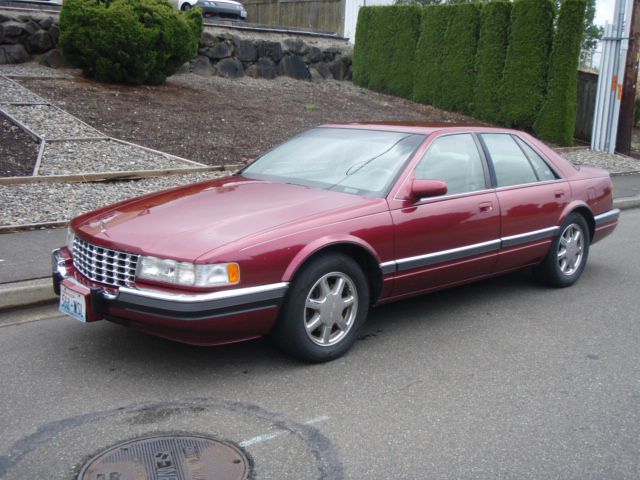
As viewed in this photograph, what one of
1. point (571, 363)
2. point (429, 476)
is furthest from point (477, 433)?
point (571, 363)

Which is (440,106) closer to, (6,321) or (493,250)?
(493,250)

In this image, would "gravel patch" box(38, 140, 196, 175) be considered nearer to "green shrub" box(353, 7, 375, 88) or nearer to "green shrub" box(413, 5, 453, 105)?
"green shrub" box(413, 5, 453, 105)

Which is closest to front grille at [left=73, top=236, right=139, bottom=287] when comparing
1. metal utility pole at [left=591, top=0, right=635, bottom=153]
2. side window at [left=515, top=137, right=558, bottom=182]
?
side window at [left=515, top=137, right=558, bottom=182]

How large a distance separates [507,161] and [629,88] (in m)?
10.7

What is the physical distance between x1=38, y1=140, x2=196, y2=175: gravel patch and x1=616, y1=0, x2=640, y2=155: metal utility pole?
965 centimetres

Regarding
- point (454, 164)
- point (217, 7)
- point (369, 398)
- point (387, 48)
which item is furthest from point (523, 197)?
point (217, 7)

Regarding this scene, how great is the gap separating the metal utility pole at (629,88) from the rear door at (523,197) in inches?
396

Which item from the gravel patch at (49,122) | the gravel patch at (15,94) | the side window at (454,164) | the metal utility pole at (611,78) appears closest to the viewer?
the side window at (454,164)

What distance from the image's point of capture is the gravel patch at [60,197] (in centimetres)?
792

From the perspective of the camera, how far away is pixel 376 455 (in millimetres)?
3561

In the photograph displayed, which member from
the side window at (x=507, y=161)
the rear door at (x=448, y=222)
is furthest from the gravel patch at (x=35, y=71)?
the rear door at (x=448, y=222)

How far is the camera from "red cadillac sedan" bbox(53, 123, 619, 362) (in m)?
4.21

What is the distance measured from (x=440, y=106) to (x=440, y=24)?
6.35ft

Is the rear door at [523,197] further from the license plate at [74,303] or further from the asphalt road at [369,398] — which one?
the license plate at [74,303]
